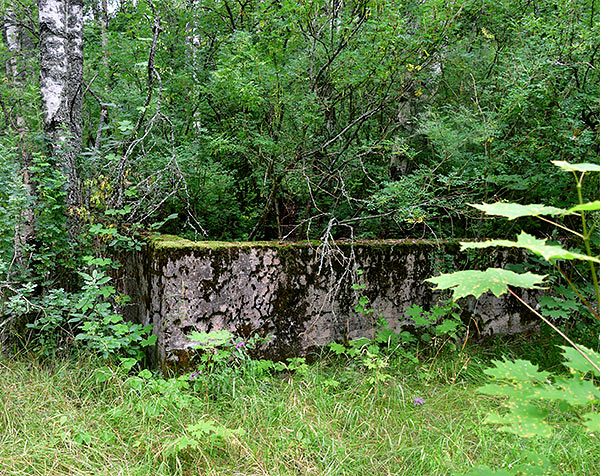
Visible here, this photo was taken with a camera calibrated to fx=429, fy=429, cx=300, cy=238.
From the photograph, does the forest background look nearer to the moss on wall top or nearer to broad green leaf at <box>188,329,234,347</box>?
the moss on wall top

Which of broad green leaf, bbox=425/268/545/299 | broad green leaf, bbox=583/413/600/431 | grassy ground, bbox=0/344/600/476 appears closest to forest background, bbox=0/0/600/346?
grassy ground, bbox=0/344/600/476

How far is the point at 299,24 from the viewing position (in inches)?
164

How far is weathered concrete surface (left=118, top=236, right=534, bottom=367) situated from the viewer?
9.60 ft

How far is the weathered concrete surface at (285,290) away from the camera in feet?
9.60

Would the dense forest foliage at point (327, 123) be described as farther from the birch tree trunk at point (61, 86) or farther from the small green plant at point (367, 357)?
the small green plant at point (367, 357)

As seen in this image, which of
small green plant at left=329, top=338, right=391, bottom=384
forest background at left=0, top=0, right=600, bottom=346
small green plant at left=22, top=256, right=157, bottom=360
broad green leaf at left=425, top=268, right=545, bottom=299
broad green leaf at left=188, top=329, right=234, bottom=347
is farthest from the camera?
forest background at left=0, top=0, right=600, bottom=346

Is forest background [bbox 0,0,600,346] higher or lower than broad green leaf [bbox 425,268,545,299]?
higher

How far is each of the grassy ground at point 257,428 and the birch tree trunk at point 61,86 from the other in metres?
1.64

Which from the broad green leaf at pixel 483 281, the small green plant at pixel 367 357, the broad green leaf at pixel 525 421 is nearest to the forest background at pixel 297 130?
the small green plant at pixel 367 357

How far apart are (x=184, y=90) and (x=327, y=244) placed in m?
2.77

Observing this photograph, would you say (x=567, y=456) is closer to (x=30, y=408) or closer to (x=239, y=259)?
(x=239, y=259)

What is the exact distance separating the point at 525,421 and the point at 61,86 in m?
4.21

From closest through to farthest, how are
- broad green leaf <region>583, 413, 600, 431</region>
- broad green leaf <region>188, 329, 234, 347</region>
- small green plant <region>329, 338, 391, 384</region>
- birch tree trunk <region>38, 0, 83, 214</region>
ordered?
broad green leaf <region>583, 413, 600, 431</region> < broad green leaf <region>188, 329, 234, 347</region> < small green plant <region>329, 338, 391, 384</region> < birch tree trunk <region>38, 0, 83, 214</region>

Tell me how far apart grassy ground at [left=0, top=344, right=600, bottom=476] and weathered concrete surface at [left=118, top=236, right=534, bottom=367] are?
375mm
